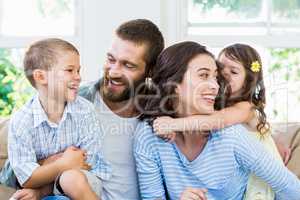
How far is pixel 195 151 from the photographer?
6.99 feet

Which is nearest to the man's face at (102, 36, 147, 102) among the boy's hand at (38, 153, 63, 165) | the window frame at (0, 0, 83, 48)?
the boy's hand at (38, 153, 63, 165)

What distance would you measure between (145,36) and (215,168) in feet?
1.98

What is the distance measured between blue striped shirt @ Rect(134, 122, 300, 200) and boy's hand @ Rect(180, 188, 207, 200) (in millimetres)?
79

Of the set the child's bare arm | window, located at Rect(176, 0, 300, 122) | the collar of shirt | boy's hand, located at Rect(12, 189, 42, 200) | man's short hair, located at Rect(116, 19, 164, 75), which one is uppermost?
window, located at Rect(176, 0, 300, 122)

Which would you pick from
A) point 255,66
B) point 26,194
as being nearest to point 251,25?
point 255,66

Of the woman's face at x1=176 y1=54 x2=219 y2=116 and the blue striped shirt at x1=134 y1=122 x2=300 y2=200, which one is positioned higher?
the woman's face at x1=176 y1=54 x2=219 y2=116

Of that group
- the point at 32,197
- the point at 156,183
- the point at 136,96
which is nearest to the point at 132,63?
the point at 136,96

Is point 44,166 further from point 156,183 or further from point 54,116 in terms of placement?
point 156,183

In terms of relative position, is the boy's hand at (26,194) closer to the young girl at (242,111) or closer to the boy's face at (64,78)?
the boy's face at (64,78)

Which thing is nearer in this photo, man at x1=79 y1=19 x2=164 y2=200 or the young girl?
the young girl

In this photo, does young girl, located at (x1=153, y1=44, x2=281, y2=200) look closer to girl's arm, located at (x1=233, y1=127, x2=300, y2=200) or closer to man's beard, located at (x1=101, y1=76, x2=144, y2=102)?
girl's arm, located at (x1=233, y1=127, x2=300, y2=200)

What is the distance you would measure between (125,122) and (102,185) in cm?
26

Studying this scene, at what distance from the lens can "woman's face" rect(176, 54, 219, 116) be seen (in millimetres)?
2115

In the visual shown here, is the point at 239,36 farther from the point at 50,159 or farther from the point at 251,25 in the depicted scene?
the point at 50,159
